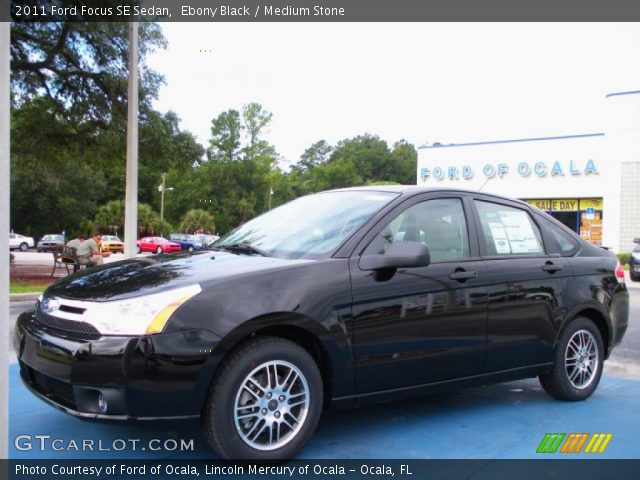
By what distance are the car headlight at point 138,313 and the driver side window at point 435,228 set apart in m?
1.44

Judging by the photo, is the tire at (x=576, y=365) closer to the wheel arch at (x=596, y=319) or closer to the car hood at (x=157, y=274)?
the wheel arch at (x=596, y=319)

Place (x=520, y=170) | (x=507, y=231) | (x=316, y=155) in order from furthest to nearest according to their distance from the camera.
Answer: (x=316, y=155), (x=520, y=170), (x=507, y=231)

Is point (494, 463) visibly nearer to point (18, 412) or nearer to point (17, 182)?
point (18, 412)

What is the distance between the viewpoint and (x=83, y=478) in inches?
129

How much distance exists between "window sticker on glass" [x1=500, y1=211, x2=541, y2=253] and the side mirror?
4.09 ft

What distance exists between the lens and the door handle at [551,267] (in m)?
4.69

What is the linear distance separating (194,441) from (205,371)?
3.21 ft

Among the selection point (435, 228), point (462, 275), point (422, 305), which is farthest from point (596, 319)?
point (422, 305)

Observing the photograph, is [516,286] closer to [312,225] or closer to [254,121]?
[312,225]

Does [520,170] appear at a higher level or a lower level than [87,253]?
higher

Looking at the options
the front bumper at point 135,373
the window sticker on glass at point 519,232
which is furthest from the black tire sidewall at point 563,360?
the front bumper at point 135,373

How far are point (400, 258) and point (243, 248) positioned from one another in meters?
1.10

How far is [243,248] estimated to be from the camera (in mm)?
4148

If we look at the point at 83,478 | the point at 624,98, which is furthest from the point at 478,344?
the point at 624,98
